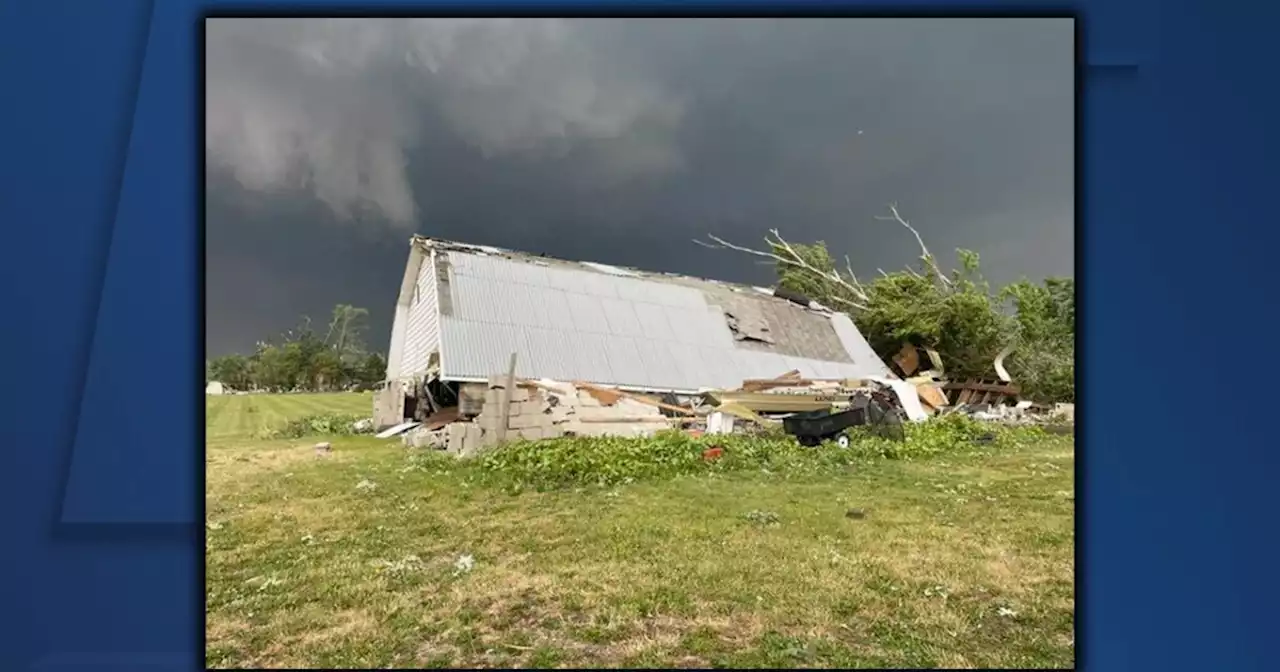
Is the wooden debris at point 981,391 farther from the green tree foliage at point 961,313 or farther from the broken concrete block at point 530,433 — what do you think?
the broken concrete block at point 530,433

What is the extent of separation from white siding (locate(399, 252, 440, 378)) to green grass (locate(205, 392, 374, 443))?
0.19 metres

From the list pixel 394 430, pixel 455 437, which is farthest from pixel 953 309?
pixel 394 430

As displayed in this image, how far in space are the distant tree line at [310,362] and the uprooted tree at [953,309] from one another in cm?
118

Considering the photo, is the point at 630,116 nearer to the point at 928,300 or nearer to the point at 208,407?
the point at 928,300

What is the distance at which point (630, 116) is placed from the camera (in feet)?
7.58

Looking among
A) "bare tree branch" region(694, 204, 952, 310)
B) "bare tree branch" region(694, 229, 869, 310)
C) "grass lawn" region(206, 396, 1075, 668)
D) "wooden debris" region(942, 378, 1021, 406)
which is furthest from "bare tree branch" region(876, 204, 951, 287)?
"grass lawn" region(206, 396, 1075, 668)

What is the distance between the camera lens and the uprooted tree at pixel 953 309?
7.47 ft

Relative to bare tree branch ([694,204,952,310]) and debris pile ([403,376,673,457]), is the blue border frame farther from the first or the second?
debris pile ([403,376,673,457])

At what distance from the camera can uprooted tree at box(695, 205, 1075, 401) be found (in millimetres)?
2277

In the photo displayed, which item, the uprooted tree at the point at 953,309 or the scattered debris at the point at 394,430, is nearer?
the uprooted tree at the point at 953,309

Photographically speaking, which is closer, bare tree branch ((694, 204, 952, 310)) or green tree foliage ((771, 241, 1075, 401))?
green tree foliage ((771, 241, 1075, 401))
